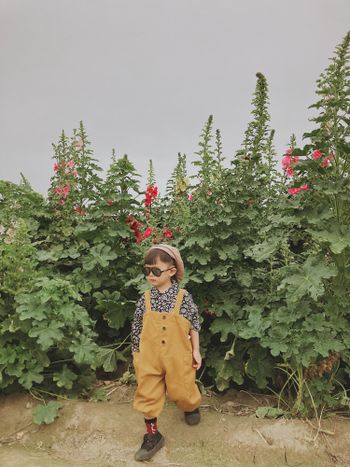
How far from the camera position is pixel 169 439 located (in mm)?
3471

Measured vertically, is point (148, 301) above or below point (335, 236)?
below

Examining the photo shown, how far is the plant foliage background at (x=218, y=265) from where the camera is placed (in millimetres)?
3385

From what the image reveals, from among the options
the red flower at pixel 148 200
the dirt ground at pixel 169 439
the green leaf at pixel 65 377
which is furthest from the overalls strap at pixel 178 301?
the red flower at pixel 148 200

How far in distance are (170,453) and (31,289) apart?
1.58m

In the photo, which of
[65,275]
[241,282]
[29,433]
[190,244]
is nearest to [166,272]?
[190,244]

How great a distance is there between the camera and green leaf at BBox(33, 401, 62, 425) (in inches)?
141

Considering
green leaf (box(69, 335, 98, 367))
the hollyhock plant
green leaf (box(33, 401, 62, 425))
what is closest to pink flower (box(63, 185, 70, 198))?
the hollyhock plant

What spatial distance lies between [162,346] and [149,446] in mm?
684

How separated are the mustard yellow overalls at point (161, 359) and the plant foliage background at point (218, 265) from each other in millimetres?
544

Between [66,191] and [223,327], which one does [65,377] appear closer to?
[223,327]

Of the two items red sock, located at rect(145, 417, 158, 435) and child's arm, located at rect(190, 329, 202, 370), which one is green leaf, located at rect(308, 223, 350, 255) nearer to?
child's arm, located at rect(190, 329, 202, 370)

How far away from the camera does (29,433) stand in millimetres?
3625

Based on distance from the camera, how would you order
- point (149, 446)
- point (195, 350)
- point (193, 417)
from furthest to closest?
1. point (193, 417)
2. point (195, 350)
3. point (149, 446)

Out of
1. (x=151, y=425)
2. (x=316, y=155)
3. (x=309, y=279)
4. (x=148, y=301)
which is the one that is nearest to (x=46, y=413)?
(x=151, y=425)
